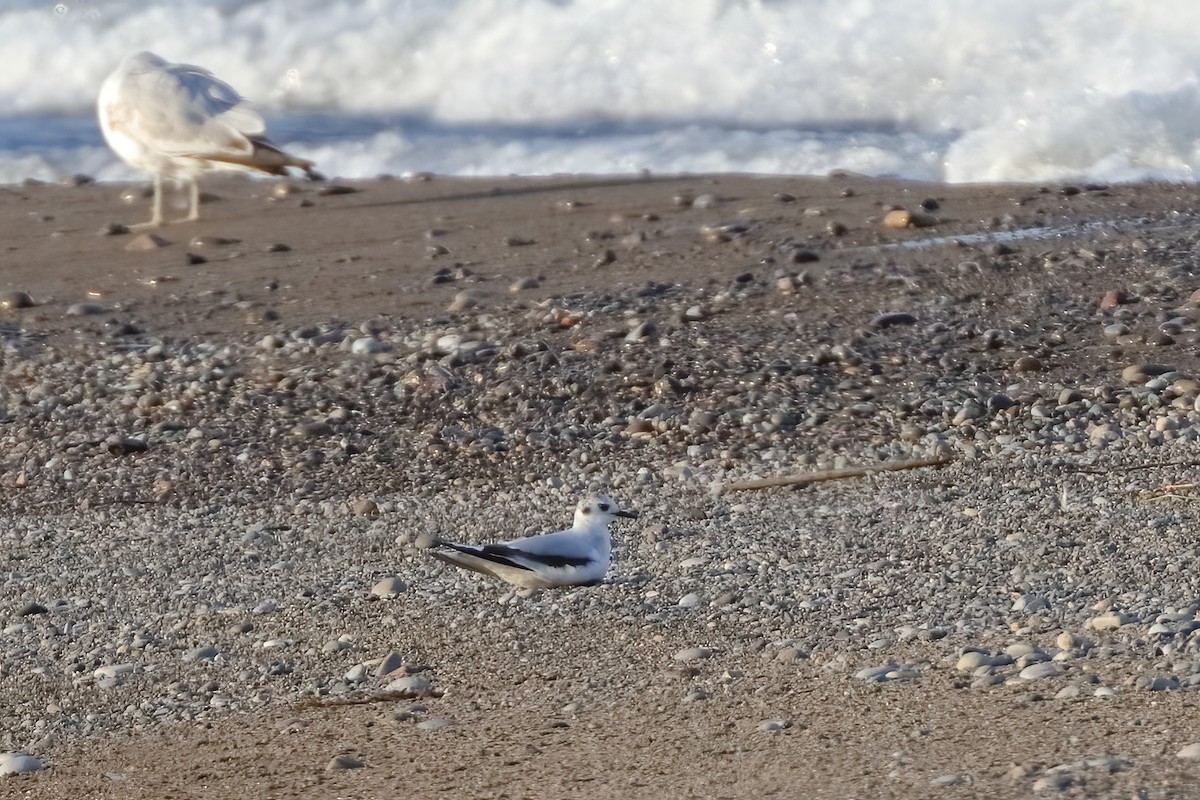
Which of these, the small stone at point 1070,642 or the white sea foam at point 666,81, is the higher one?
the white sea foam at point 666,81

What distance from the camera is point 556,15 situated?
13727 millimetres

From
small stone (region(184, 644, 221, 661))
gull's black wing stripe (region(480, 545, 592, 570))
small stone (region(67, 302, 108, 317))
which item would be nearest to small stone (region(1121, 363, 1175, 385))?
gull's black wing stripe (region(480, 545, 592, 570))

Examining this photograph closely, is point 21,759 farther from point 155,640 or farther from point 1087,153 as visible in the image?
point 1087,153

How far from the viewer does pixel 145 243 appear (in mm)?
8367

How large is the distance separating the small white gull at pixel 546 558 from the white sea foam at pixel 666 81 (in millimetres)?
5609

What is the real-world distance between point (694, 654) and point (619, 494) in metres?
1.39

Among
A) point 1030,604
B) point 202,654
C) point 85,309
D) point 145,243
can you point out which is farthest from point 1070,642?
point 145,243

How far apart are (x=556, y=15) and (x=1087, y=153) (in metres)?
5.53

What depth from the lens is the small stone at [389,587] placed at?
433 cm

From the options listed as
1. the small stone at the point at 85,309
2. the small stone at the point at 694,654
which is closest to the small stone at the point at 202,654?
the small stone at the point at 694,654

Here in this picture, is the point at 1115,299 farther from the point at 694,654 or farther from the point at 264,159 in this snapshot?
the point at 264,159

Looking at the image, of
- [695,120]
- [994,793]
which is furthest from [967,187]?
[994,793]

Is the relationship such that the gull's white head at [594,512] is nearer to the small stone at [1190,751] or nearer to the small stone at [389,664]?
the small stone at [389,664]

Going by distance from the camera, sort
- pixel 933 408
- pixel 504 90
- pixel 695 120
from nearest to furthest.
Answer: pixel 933 408, pixel 695 120, pixel 504 90
